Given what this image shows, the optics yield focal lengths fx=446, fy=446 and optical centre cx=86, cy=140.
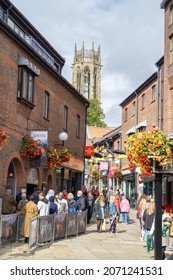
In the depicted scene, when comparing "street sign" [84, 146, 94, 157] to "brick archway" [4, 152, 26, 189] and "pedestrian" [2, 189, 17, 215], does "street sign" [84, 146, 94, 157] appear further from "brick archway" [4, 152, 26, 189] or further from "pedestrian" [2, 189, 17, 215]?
"pedestrian" [2, 189, 17, 215]

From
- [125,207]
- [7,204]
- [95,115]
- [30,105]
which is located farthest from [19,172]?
[95,115]

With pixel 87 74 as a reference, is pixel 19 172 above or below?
below

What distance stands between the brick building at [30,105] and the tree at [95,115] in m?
57.5

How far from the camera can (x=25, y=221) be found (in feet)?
46.9

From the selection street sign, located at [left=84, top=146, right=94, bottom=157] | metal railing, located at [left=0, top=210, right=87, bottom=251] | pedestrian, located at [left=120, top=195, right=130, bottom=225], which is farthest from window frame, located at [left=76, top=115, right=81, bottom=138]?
metal railing, located at [left=0, top=210, right=87, bottom=251]

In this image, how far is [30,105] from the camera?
20.9 meters

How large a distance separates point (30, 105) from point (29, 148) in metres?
2.13

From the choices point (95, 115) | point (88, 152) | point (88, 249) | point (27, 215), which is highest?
point (95, 115)

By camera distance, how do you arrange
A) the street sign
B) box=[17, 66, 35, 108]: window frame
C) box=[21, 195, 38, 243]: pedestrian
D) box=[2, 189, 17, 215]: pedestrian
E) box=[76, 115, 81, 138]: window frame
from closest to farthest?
box=[21, 195, 38, 243]: pedestrian
box=[2, 189, 17, 215]: pedestrian
box=[17, 66, 35, 108]: window frame
box=[76, 115, 81, 138]: window frame
the street sign

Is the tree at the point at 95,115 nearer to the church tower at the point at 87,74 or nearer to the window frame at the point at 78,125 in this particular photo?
the church tower at the point at 87,74

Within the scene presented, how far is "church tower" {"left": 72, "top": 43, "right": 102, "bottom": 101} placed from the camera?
124 metres

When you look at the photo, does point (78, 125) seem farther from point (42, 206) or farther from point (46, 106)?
point (42, 206)

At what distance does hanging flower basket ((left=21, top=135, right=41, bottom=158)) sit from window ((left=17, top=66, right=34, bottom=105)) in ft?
5.85
